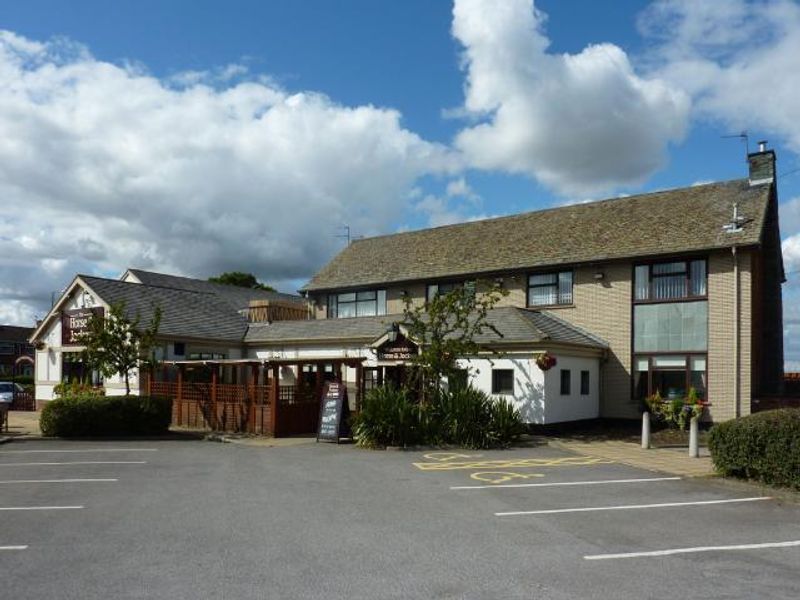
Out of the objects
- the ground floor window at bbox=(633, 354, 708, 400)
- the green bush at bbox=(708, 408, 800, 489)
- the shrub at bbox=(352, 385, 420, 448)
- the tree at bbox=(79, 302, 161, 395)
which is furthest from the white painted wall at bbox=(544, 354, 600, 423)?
the tree at bbox=(79, 302, 161, 395)

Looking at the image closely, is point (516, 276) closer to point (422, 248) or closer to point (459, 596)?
point (422, 248)

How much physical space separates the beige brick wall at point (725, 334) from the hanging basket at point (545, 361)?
531cm

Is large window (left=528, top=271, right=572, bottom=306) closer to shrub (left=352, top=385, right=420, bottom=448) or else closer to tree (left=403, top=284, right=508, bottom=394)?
tree (left=403, top=284, right=508, bottom=394)

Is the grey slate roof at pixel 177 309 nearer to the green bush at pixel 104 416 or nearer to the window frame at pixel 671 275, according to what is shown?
the green bush at pixel 104 416

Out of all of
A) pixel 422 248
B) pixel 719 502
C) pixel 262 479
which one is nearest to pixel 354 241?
pixel 422 248

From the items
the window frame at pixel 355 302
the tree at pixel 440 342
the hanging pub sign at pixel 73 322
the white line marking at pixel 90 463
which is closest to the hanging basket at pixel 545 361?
the tree at pixel 440 342

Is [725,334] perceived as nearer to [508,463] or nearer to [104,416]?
[508,463]

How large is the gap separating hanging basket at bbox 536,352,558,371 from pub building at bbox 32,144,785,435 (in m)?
0.06

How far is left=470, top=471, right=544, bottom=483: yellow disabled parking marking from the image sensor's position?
→ 1368 centimetres

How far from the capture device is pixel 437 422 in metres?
19.8

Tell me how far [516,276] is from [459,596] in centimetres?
2200

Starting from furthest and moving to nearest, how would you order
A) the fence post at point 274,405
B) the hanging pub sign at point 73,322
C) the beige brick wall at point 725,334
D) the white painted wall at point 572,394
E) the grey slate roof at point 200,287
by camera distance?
the grey slate roof at point 200,287
the hanging pub sign at point 73,322
the white painted wall at point 572,394
the beige brick wall at point 725,334
the fence post at point 274,405

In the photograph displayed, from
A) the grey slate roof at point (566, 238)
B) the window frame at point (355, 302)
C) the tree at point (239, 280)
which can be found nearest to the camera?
the grey slate roof at point (566, 238)

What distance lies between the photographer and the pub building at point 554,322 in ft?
74.9
